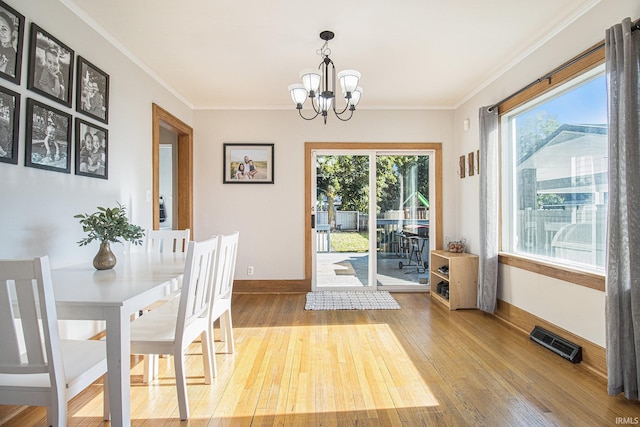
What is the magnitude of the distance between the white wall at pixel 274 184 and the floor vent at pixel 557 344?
76.2 inches

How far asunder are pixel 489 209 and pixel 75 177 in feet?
12.0

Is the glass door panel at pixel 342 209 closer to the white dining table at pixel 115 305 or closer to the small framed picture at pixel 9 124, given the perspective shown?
the white dining table at pixel 115 305

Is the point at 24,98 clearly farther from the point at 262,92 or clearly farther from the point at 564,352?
the point at 564,352

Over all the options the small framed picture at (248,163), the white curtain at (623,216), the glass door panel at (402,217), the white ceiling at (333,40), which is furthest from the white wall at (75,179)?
the white curtain at (623,216)

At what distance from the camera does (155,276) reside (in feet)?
6.05

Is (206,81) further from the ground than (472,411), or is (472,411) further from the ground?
(206,81)

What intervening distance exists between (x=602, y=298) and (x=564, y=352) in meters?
0.53

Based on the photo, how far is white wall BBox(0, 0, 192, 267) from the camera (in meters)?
1.91

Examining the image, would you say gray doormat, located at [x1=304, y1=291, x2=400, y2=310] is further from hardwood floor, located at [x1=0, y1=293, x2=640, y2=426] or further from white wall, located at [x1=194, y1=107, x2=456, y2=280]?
hardwood floor, located at [x1=0, y1=293, x2=640, y2=426]

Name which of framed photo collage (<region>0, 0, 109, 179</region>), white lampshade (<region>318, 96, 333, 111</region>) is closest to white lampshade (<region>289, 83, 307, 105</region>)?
white lampshade (<region>318, 96, 333, 111</region>)

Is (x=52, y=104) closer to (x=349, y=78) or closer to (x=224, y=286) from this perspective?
(x=224, y=286)

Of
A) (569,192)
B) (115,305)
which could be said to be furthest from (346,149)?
(115,305)

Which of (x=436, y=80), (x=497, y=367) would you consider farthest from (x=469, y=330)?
(x=436, y=80)

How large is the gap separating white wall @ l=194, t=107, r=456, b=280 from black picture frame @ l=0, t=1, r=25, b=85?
2.65m
